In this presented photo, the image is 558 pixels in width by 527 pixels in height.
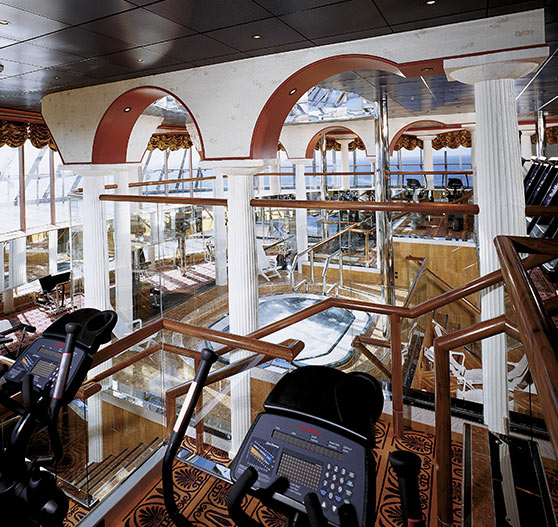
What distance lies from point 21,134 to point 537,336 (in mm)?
8965

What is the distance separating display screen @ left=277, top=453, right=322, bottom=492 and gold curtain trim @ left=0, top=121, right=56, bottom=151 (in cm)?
813

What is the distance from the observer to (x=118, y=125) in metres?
5.63

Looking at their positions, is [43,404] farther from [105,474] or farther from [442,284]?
[442,284]

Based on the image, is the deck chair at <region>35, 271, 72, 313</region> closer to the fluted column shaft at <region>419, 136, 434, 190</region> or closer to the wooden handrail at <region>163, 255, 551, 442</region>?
the wooden handrail at <region>163, 255, 551, 442</region>

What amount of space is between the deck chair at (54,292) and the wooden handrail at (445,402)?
832cm

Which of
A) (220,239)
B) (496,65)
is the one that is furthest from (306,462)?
(220,239)

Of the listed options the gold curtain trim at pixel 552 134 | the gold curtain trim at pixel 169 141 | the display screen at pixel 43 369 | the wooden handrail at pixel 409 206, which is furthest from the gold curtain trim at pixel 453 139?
Answer: the display screen at pixel 43 369

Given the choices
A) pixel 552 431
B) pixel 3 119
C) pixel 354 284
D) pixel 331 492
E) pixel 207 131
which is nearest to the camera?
pixel 552 431

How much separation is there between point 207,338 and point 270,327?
1.80 ft

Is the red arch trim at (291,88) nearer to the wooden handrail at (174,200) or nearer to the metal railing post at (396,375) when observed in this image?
the wooden handrail at (174,200)

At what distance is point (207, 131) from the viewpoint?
14.6 ft

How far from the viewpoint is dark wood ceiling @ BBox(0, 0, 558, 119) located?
2.82 metres

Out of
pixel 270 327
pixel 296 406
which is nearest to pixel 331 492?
pixel 296 406

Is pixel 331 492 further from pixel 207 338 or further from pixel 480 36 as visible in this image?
pixel 480 36
